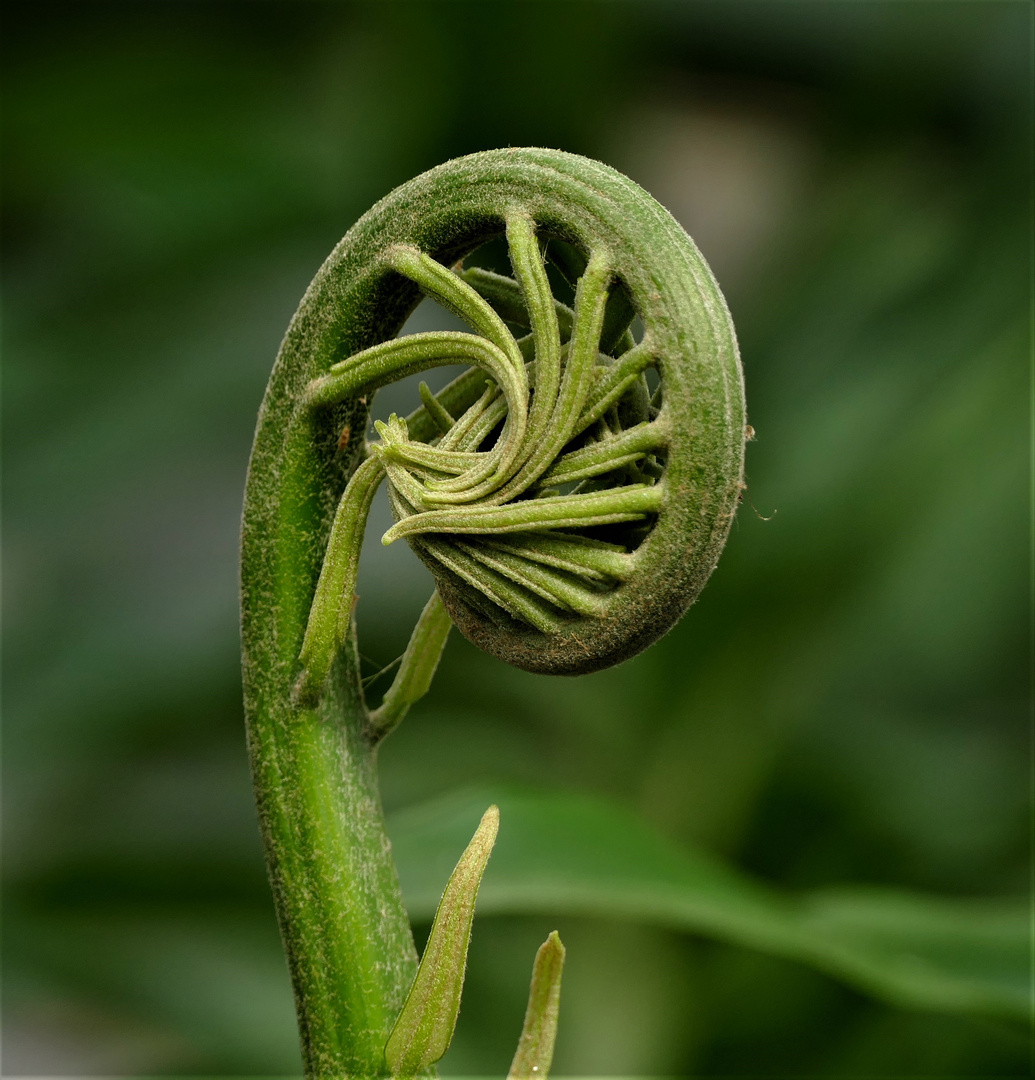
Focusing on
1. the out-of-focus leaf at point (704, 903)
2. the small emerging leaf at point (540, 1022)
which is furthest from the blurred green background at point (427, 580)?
the small emerging leaf at point (540, 1022)

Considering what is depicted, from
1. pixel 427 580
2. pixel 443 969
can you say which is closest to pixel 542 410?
pixel 443 969

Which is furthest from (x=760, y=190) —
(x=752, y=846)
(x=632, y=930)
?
(x=632, y=930)

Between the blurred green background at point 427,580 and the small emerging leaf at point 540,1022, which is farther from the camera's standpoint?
the blurred green background at point 427,580

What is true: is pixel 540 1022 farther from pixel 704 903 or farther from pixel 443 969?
pixel 704 903

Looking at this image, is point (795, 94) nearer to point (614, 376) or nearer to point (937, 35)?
point (937, 35)

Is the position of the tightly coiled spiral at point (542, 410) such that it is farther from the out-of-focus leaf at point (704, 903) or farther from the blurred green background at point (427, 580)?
the blurred green background at point (427, 580)
